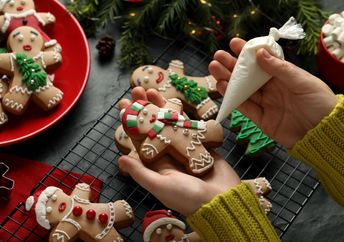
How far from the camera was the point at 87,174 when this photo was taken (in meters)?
1.94

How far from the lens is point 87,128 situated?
2062 mm

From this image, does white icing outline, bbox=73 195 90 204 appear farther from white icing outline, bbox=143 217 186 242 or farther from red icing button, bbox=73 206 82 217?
white icing outline, bbox=143 217 186 242

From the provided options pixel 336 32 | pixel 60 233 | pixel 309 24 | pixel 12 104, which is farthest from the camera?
pixel 309 24

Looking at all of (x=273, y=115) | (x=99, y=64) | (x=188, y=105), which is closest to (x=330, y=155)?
(x=273, y=115)

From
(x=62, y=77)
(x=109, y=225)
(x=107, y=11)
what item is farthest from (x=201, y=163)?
(x=107, y=11)

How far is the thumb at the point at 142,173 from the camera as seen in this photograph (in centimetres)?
158

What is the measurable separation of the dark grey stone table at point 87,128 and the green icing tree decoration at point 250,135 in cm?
25

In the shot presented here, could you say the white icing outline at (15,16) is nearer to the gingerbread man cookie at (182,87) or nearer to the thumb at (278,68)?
the gingerbread man cookie at (182,87)

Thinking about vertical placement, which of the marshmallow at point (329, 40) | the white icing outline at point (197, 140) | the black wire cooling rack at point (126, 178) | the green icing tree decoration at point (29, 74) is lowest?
the black wire cooling rack at point (126, 178)

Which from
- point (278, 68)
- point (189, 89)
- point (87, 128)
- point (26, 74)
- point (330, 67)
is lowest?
point (87, 128)

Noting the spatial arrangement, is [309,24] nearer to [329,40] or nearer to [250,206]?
[329,40]

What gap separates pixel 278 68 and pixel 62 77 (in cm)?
87

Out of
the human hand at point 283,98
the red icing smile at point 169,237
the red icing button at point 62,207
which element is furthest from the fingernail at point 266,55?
the red icing button at point 62,207

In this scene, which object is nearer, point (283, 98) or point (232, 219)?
point (232, 219)
